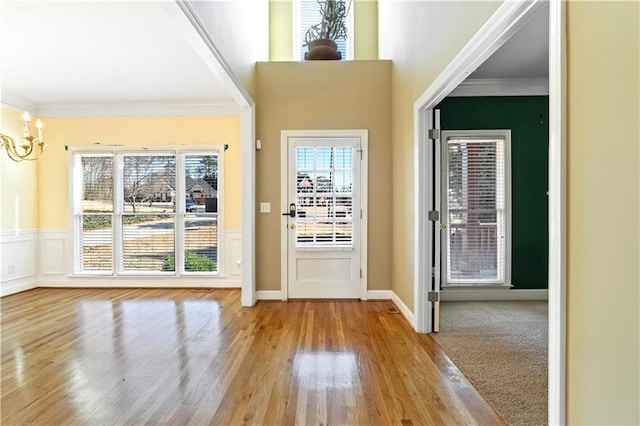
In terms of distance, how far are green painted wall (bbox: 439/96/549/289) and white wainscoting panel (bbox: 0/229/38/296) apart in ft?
19.9

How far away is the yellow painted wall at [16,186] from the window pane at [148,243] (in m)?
1.32

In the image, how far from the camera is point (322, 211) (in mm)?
4020

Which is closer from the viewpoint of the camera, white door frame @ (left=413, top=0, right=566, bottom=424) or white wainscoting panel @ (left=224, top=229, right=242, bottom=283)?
white door frame @ (left=413, top=0, right=566, bottom=424)

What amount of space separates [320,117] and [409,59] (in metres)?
1.22

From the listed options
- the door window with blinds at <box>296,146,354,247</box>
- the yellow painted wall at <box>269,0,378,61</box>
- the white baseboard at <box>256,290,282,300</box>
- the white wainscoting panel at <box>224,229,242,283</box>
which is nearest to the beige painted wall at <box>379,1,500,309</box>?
the yellow painted wall at <box>269,0,378,61</box>

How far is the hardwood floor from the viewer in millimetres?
1815

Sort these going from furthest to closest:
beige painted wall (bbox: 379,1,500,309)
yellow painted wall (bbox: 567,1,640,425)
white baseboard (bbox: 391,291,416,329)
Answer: white baseboard (bbox: 391,291,416,329), beige painted wall (bbox: 379,1,500,309), yellow painted wall (bbox: 567,1,640,425)

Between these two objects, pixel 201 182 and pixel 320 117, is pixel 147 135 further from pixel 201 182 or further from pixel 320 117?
pixel 320 117

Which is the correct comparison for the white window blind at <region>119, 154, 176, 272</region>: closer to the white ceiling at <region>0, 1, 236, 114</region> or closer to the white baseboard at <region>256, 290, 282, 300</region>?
the white ceiling at <region>0, 1, 236, 114</region>

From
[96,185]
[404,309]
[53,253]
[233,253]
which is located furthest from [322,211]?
[53,253]

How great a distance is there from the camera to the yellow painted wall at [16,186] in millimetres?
4344

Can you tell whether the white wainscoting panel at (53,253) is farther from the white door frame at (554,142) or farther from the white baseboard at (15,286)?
the white door frame at (554,142)

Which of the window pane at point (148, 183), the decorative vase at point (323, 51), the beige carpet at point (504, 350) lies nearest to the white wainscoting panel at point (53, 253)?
the window pane at point (148, 183)

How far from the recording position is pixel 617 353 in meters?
1.04
